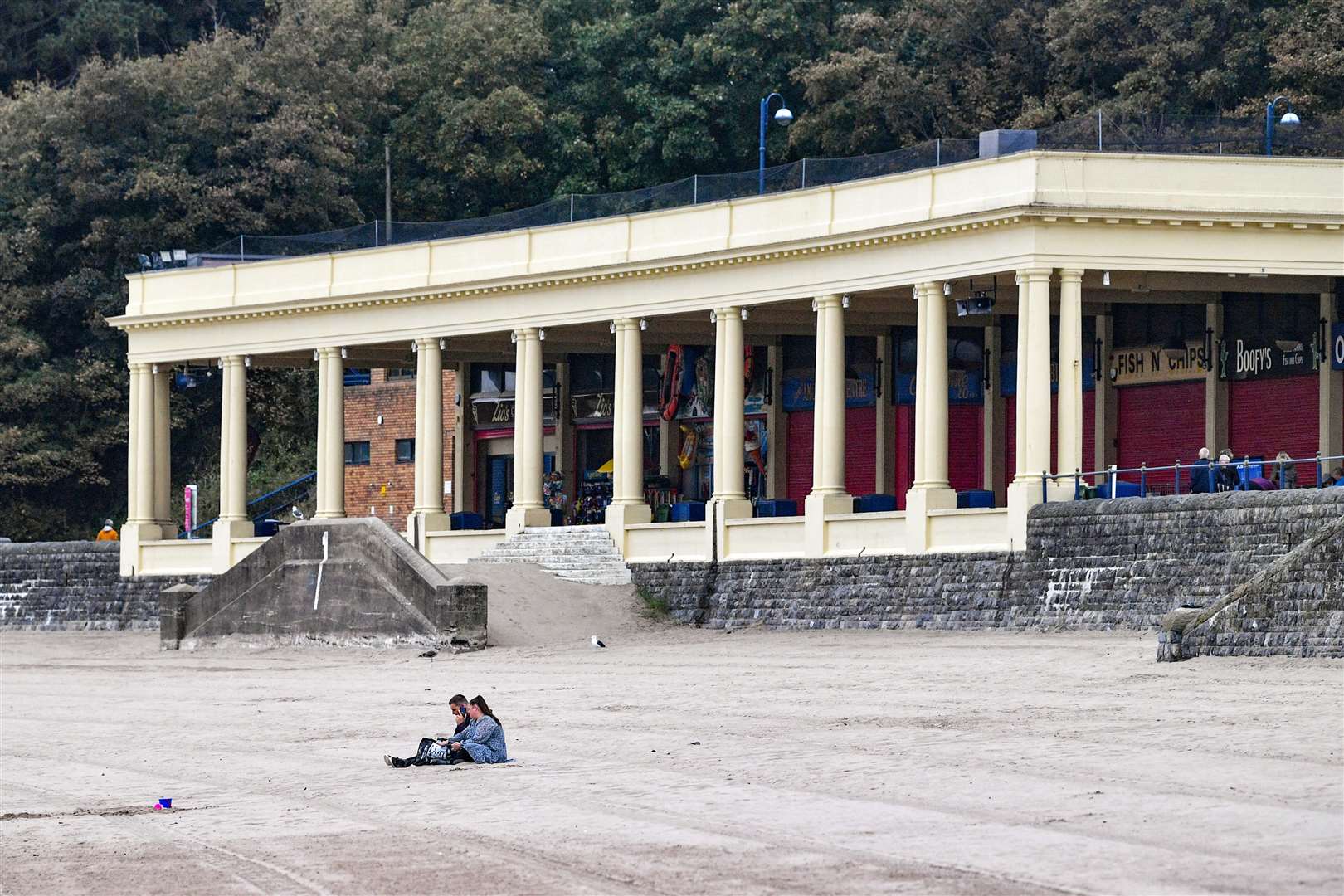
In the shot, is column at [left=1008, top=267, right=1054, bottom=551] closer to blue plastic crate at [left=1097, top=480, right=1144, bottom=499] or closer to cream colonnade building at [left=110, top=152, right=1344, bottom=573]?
cream colonnade building at [left=110, top=152, right=1344, bottom=573]

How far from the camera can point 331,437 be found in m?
52.6

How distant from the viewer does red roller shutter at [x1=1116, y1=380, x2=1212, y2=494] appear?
4419 centimetres

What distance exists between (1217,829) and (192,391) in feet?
183

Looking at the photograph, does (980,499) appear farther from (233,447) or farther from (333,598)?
(233,447)

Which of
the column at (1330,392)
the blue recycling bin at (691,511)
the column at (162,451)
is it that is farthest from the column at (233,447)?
the column at (1330,392)

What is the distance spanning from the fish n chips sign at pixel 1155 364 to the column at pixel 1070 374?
595 centimetres

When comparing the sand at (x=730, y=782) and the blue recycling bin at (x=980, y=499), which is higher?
the blue recycling bin at (x=980, y=499)

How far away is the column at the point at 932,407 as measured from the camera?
132ft

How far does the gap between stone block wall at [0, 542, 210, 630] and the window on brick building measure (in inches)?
350

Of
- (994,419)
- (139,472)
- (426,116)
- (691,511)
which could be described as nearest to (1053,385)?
(994,419)

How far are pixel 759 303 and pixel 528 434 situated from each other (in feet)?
22.3

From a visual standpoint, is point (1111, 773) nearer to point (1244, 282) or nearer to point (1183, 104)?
point (1244, 282)

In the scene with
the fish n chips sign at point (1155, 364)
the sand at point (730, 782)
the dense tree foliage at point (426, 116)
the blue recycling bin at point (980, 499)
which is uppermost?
the dense tree foliage at point (426, 116)

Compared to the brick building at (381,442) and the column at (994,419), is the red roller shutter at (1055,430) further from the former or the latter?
the brick building at (381,442)
